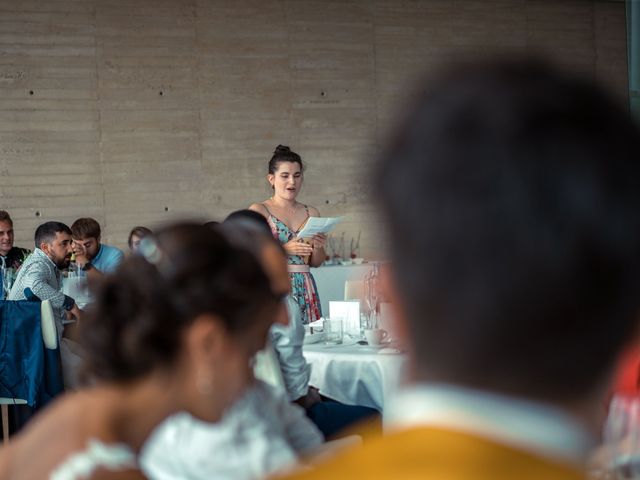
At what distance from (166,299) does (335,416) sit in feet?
8.38

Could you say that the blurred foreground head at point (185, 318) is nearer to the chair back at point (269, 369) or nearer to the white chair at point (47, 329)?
the chair back at point (269, 369)

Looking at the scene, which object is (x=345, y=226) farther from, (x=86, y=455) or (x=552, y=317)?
(x=552, y=317)

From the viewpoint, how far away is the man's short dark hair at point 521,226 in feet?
1.62

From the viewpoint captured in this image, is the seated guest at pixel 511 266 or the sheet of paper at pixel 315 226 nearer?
the seated guest at pixel 511 266

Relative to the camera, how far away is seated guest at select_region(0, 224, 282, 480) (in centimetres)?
120

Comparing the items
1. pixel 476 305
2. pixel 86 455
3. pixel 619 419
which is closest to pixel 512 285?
pixel 476 305

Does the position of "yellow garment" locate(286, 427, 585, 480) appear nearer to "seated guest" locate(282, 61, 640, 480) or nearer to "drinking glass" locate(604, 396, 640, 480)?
"seated guest" locate(282, 61, 640, 480)

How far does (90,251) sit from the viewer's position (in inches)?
281

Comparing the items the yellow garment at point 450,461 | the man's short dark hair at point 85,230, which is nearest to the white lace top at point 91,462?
the yellow garment at point 450,461

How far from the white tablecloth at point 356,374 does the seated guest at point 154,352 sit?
8.61ft

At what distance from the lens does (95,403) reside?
49.3 inches

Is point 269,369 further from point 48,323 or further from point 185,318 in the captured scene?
point 48,323

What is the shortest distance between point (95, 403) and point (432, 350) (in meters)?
0.83

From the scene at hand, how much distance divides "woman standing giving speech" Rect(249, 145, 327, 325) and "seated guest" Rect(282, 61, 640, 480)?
15.3ft
